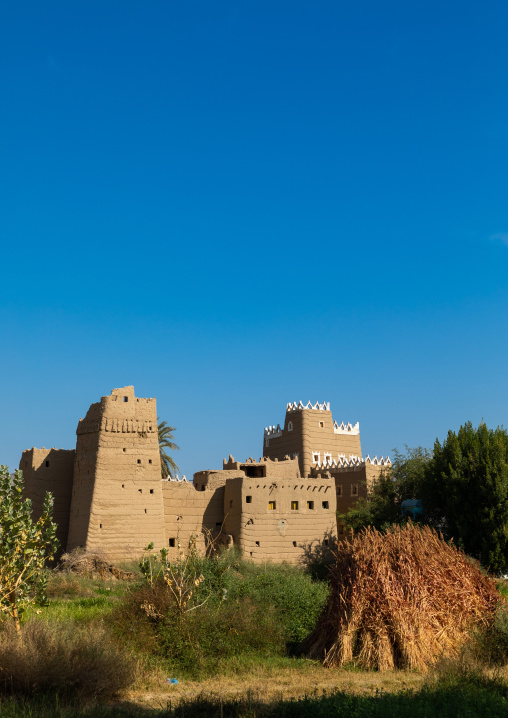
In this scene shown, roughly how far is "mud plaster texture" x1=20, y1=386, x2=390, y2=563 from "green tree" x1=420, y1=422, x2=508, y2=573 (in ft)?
17.1

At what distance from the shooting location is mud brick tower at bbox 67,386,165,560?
31.9 meters

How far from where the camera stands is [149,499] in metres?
33.1

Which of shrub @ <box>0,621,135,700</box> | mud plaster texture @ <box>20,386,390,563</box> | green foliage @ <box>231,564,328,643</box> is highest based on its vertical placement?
mud plaster texture @ <box>20,386,390,563</box>

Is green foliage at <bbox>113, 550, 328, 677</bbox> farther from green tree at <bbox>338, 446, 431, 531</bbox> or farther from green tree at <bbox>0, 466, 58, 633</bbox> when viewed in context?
green tree at <bbox>338, 446, 431, 531</bbox>

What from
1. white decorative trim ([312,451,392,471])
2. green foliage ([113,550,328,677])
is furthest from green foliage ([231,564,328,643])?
white decorative trim ([312,451,392,471])

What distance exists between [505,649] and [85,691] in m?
9.10

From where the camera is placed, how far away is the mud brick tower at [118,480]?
105 feet

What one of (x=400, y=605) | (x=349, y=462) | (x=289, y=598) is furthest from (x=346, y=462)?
(x=400, y=605)

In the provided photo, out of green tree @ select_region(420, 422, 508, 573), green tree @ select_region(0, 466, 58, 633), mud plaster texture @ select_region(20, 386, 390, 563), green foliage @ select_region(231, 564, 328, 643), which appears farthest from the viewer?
mud plaster texture @ select_region(20, 386, 390, 563)

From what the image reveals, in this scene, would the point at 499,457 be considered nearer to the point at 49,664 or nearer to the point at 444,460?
the point at 444,460

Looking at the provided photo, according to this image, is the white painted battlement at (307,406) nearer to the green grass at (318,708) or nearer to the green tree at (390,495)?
the green tree at (390,495)

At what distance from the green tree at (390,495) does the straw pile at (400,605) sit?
17924 mm

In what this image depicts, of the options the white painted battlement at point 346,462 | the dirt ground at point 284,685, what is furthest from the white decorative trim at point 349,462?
the dirt ground at point 284,685

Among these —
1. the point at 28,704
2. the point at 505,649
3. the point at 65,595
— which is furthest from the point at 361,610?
the point at 65,595
